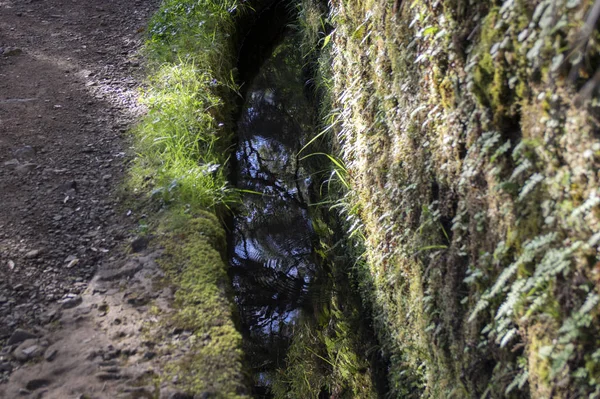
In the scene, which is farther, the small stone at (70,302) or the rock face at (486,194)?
the small stone at (70,302)

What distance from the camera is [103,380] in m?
2.40

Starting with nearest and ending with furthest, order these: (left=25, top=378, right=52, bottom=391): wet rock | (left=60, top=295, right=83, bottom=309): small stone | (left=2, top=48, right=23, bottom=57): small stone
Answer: (left=25, top=378, right=52, bottom=391): wet rock < (left=60, top=295, right=83, bottom=309): small stone < (left=2, top=48, right=23, bottom=57): small stone

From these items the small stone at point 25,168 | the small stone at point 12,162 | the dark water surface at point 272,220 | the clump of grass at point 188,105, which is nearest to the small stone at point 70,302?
the clump of grass at point 188,105

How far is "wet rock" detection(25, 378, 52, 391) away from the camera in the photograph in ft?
7.82

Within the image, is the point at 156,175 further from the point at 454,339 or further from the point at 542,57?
the point at 542,57

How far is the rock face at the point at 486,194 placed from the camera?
150cm

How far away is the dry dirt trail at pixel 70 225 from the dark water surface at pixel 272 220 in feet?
3.39

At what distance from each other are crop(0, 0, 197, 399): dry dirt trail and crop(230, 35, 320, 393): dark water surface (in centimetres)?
103

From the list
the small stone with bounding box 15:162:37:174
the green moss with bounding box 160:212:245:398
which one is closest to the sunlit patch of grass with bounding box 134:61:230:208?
the green moss with bounding box 160:212:245:398

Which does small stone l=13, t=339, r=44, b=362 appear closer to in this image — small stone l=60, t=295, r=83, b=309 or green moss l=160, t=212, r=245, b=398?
small stone l=60, t=295, r=83, b=309

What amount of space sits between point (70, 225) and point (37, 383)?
116 centimetres

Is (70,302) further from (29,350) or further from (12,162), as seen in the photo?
(12,162)

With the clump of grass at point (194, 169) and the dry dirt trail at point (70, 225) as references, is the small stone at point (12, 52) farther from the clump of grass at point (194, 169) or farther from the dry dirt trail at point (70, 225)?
the clump of grass at point (194, 169)

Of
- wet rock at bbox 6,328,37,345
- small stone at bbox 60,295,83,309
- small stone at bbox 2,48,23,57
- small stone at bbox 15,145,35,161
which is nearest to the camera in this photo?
wet rock at bbox 6,328,37,345
